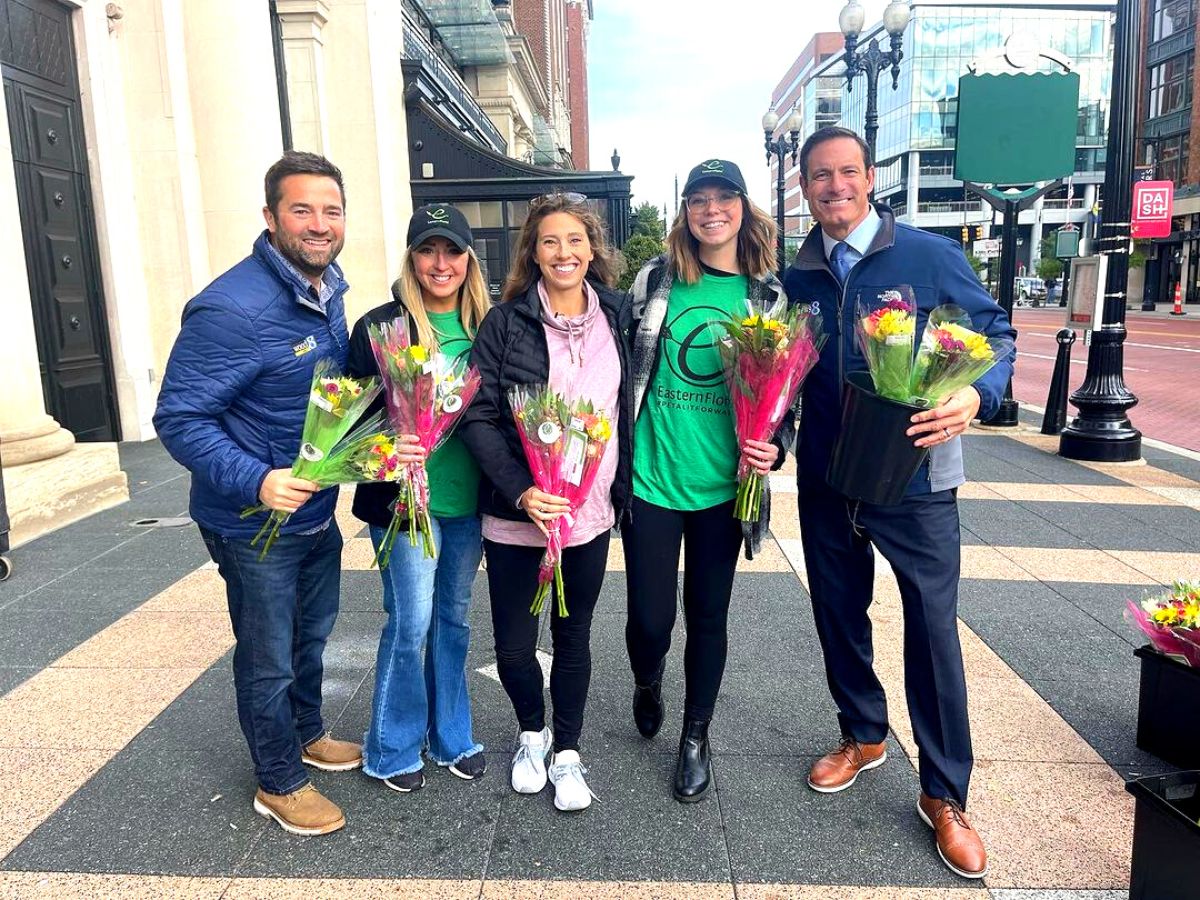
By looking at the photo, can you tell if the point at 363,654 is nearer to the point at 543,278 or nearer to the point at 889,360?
the point at 543,278

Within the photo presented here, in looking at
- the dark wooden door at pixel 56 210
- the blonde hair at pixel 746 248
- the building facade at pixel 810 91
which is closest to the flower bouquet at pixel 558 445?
the blonde hair at pixel 746 248

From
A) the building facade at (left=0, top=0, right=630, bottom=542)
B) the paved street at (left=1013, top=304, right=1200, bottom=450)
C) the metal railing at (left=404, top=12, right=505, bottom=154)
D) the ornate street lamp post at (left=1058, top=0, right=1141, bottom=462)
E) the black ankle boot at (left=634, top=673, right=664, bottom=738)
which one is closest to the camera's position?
the black ankle boot at (left=634, top=673, right=664, bottom=738)

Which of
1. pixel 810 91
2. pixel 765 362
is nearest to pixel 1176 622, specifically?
pixel 765 362

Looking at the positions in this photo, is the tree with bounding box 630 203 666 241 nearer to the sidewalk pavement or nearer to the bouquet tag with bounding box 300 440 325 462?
the sidewalk pavement

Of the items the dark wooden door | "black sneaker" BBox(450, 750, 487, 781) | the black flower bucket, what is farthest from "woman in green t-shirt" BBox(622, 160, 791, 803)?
the dark wooden door

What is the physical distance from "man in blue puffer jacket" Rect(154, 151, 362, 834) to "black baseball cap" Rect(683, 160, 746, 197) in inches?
46.5

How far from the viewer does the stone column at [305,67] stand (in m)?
12.4

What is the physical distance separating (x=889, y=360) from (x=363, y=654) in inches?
118

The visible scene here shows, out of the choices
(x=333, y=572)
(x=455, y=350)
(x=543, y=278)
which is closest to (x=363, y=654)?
(x=333, y=572)

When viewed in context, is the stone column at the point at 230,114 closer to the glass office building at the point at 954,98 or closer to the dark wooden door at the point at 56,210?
the dark wooden door at the point at 56,210

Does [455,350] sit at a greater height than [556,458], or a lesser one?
greater

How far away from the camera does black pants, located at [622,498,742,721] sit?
297 centimetres

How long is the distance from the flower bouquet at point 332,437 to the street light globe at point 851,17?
643 inches

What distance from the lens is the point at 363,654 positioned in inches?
168
